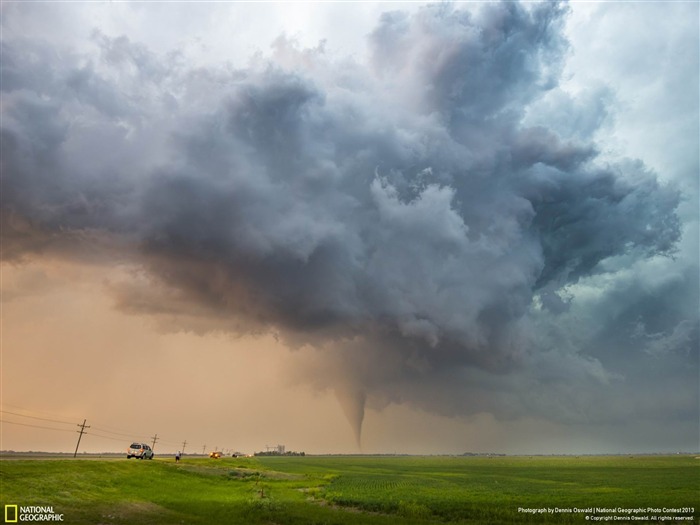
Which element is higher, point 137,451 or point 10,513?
point 137,451

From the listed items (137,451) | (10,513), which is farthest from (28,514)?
(137,451)

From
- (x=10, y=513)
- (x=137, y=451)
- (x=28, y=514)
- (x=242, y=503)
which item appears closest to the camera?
(x=10, y=513)

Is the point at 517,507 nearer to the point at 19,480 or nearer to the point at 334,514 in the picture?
the point at 334,514

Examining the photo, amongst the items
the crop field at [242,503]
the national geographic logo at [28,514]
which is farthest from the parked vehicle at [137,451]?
the national geographic logo at [28,514]

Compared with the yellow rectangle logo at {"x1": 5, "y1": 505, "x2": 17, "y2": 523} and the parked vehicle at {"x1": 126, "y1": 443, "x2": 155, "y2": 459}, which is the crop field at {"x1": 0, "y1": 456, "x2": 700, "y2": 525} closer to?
the yellow rectangle logo at {"x1": 5, "y1": 505, "x2": 17, "y2": 523}

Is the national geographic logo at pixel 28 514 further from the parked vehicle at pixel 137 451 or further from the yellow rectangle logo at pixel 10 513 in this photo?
the parked vehicle at pixel 137 451

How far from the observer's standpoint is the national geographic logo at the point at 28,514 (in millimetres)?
32447

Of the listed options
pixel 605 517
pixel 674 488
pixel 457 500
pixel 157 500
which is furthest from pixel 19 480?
pixel 674 488

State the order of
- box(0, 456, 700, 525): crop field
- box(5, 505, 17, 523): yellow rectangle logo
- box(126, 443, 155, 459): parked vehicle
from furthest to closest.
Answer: box(126, 443, 155, 459): parked vehicle
box(0, 456, 700, 525): crop field
box(5, 505, 17, 523): yellow rectangle logo

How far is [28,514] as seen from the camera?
33.5m

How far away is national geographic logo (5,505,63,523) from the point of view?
3245 centimetres

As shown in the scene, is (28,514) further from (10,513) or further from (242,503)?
(242,503)

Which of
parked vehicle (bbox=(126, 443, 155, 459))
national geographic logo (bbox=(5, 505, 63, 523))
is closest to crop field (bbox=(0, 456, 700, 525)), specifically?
national geographic logo (bbox=(5, 505, 63, 523))

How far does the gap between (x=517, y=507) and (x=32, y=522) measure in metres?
49.9
